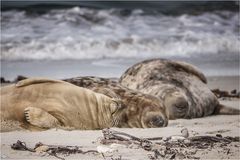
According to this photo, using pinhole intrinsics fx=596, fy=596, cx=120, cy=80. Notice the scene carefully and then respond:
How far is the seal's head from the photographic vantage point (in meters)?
6.43

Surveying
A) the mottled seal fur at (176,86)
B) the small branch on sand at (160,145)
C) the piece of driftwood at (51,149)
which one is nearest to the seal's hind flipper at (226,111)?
the mottled seal fur at (176,86)

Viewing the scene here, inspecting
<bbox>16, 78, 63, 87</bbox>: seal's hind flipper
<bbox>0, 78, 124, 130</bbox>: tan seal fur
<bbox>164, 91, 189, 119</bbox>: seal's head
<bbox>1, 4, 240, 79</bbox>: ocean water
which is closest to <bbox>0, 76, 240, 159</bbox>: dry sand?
<bbox>0, 78, 124, 130</bbox>: tan seal fur

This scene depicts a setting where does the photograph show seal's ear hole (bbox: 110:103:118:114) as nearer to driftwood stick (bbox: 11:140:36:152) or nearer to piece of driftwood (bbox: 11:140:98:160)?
piece of driftwood (bbox: 11:140:98:160)

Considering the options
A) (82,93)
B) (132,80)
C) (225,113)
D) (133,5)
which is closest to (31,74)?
(132,80)

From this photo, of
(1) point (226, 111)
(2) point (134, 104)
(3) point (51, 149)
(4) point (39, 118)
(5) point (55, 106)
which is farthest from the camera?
(1) point (226, 111)

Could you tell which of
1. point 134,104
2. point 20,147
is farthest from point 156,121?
point 20,147

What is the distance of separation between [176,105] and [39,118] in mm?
2159

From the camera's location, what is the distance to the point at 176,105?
648cm

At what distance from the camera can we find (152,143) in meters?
4.23

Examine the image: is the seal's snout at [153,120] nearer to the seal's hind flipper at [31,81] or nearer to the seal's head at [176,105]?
the seal's hind flipper at [31,81]

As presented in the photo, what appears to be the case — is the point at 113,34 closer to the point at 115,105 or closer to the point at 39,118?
the point at 115,105

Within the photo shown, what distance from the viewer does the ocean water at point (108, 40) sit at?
10.4m

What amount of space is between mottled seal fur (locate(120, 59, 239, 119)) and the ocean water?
6.89 ft

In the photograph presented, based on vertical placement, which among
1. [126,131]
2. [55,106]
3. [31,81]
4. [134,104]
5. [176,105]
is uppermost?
[31,81]
